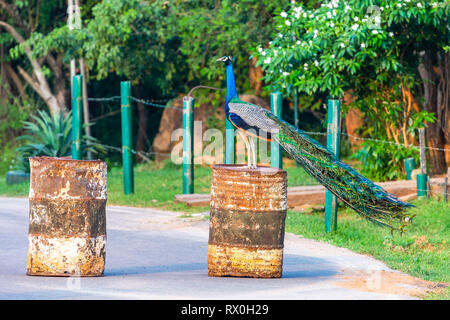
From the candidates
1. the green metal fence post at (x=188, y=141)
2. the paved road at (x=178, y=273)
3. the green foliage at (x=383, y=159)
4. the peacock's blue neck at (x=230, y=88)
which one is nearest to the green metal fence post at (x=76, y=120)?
the green metal fence post at (x=188, y=141)

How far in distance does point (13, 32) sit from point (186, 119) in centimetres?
879

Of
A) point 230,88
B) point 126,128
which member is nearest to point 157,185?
point 126,128

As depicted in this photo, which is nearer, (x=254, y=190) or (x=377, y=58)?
(x=254, y=190)

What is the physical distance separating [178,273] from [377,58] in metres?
6.29

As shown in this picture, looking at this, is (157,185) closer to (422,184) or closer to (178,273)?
(422,184)

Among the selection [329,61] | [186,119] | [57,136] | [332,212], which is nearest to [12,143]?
[57,136]

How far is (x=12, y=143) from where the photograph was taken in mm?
19688

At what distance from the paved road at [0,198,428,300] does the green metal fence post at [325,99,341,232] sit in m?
0.55

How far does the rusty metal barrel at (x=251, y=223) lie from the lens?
6.35 m

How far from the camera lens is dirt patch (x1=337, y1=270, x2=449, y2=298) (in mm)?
5961

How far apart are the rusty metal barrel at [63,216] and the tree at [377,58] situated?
5.92m

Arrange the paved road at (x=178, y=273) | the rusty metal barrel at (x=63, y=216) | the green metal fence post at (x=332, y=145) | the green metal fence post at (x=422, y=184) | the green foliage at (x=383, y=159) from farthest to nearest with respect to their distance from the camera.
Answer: the green foliage at (x=383, y=159) < the green metal fence post at (x=422, y=184) < the green metal fence post at (x=332, y=145) < the rusty metal barrel at (x=63, y=216) < the paved road at (x=178, y=273)

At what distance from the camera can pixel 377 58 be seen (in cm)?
1168

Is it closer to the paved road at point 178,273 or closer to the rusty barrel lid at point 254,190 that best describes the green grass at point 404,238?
the paved road at point 178,273
